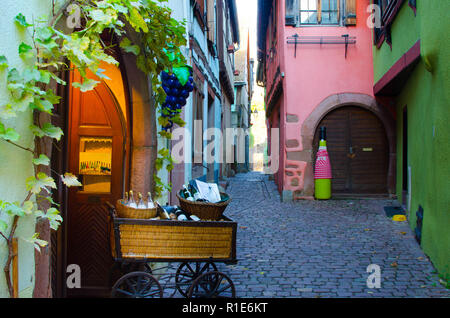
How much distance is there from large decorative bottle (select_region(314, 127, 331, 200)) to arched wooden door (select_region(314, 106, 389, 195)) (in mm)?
372

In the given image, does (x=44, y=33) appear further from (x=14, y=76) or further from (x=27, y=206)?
(x=27, y=206)

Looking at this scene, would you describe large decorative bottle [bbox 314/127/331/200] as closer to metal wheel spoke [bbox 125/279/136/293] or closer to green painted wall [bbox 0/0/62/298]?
metal wheel spoke [bbox 125/279/136/293]

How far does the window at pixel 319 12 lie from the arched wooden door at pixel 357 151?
2185 mm

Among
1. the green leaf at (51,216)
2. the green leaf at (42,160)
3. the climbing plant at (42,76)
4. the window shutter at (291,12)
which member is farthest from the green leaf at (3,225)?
the window shutter at (291,12)

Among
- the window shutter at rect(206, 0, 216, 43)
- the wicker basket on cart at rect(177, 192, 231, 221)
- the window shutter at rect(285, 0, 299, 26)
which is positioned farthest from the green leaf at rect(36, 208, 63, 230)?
the window shutter at rect(285, 0, 299, 26)

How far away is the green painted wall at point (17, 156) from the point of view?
1.86 metres

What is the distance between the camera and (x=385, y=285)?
13.2 ft

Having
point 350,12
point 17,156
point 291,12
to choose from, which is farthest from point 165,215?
point 350,12

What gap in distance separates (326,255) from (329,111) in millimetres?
5184

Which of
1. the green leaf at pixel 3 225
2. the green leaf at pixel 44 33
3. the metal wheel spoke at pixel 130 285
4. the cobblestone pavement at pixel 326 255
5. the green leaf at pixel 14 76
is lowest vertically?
the cobblestone pavement at pixel 326 255

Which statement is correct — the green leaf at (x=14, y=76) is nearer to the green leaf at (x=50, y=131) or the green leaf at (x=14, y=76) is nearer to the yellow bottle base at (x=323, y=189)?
the green leaf at (x=50, y=131)

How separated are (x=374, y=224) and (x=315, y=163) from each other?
2.87 metres

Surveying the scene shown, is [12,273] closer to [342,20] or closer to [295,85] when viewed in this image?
[295,85]
